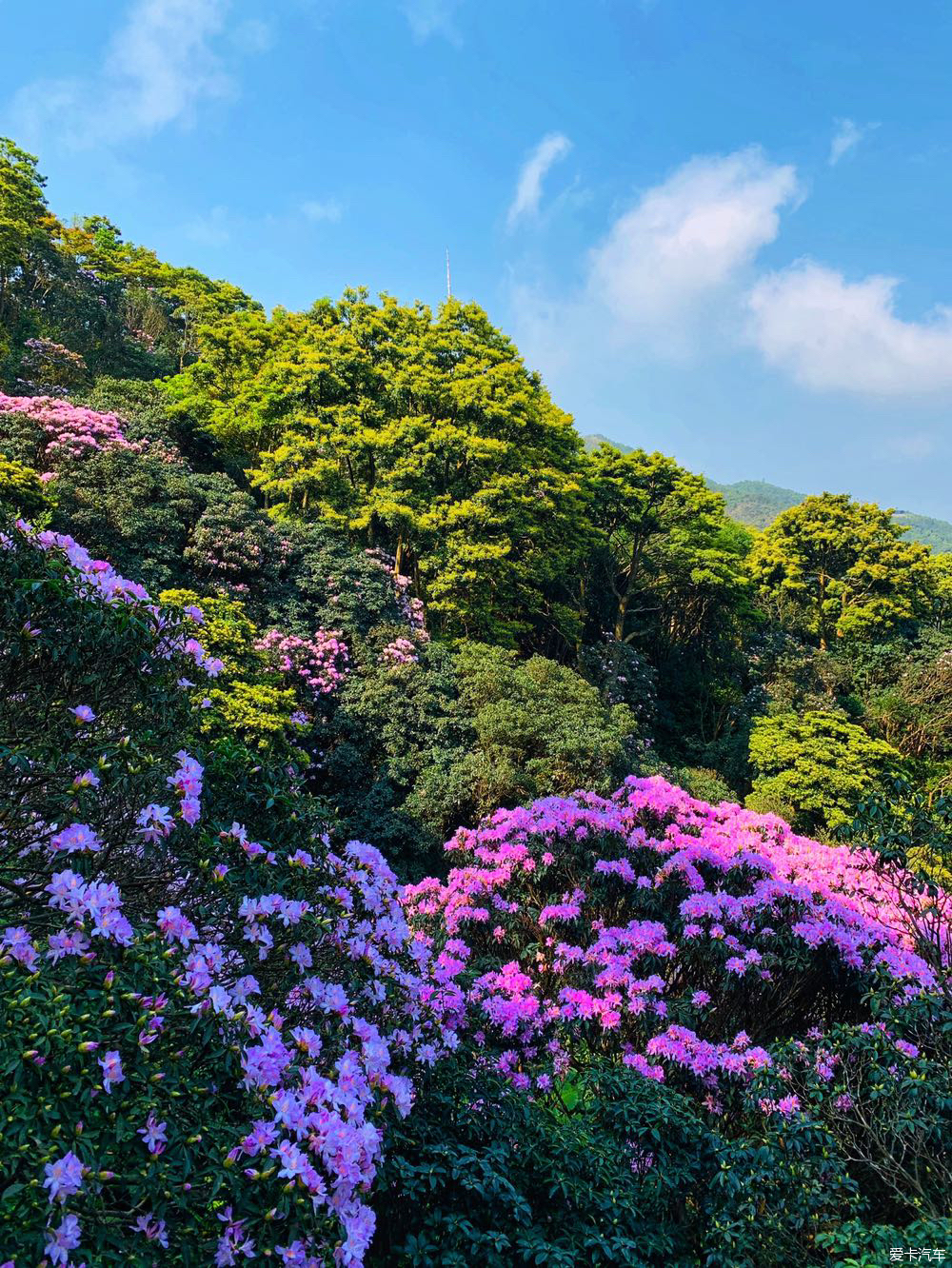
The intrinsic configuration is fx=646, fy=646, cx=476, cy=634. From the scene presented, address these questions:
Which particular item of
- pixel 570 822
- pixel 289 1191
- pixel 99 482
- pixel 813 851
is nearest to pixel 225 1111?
pixel 289 1191

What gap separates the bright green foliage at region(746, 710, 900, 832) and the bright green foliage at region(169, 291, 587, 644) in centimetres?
636

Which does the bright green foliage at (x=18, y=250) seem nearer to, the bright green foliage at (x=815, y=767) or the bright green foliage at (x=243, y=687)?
the bright green foliage at (x=243, y=687)

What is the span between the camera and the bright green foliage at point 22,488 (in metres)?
9.14

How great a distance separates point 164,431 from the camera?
15.0 m

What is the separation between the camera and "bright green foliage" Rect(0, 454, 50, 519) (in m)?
9.14

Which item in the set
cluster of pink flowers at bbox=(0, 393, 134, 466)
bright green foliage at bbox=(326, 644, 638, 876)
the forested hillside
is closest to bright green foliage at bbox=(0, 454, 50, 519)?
the forested hillside

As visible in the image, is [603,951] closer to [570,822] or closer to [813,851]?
[570,822]

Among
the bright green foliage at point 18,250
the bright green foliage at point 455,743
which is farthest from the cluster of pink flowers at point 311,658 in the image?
the bright green foliage at point 18,250

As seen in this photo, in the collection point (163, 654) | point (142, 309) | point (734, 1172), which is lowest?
point (734, 1172)

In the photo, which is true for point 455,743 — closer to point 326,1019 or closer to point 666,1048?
point 666,1048

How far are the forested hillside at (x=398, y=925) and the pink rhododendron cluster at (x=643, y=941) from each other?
3 centimetres

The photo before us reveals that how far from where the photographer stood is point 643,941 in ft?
16.0

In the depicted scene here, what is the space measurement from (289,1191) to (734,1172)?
226 centimetres

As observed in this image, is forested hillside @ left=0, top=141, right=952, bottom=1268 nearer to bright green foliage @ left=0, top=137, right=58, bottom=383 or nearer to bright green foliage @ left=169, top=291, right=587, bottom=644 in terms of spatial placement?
bright green foliage @ left=169, top=291, right=587, bottom=644
